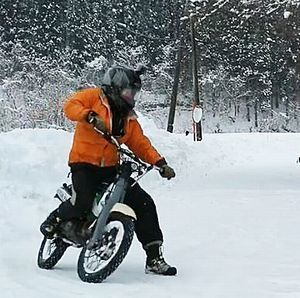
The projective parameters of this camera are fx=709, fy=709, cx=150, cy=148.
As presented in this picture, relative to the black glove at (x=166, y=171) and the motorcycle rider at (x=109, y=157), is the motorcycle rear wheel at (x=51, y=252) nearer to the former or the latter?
the motorcycle rider at (x=109, y=157)

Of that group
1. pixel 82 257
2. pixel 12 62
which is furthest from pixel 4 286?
pixel 12 62

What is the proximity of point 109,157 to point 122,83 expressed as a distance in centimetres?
58

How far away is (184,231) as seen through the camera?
8.05m

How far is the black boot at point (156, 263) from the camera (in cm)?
559

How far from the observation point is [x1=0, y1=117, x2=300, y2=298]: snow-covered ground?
5082 millimetres

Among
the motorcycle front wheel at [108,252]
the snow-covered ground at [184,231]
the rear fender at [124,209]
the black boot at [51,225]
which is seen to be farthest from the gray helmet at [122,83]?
the snow-covered ground at [184,231]

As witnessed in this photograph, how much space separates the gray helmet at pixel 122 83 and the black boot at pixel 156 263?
3.74 ft

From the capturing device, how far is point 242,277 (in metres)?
5.55

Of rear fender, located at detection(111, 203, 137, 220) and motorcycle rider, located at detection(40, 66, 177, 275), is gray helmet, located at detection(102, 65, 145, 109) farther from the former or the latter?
rear fender, located at detection(111, 203, 137, 220)

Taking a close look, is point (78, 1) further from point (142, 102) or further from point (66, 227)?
point (66, 227)

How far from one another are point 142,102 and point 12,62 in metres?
9.74

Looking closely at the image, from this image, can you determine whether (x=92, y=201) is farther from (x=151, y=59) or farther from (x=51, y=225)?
(x=151, y=59)

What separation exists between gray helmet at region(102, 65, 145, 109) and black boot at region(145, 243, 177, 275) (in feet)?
3.74

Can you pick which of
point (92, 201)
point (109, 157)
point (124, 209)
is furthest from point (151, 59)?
point (124, 209)
